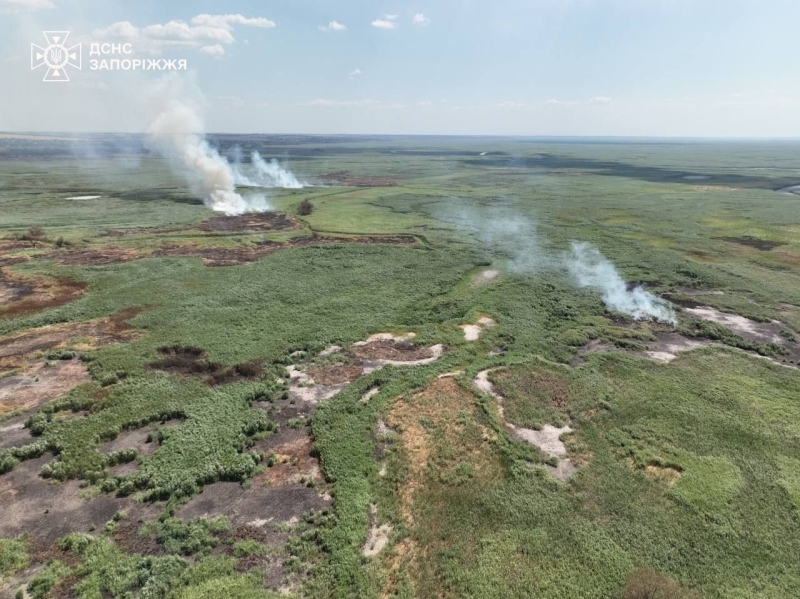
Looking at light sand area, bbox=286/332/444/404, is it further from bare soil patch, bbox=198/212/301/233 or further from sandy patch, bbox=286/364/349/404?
bare soil patch, bbox=198/212/301/233

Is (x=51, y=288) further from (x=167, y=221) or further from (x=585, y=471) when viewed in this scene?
(x=585, y=471)

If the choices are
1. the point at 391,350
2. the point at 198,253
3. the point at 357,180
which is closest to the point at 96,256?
the point at 198,253

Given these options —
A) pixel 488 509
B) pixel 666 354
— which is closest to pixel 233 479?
pixel 488 509

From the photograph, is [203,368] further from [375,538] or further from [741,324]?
[741,324]

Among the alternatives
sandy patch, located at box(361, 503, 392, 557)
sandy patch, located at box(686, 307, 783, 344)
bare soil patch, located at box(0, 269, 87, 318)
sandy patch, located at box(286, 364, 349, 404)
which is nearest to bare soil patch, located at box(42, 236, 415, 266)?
bare soil patch, located at box(0, 269, 87, 318)

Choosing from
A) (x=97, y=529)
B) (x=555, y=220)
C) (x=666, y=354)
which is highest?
(x=555, y=220)

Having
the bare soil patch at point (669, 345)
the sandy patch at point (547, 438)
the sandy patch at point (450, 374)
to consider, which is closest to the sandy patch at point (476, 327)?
the sandy patch at point (450, 374)

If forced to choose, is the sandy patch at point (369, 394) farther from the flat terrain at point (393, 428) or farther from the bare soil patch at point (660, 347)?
the bare soil patch at point (660, 347)
